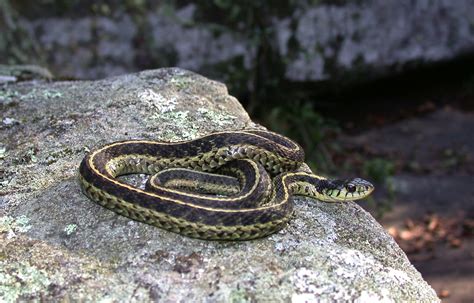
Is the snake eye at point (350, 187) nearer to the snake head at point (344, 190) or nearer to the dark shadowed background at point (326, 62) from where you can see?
the snake head at point (344, 190)

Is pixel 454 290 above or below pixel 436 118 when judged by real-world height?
below

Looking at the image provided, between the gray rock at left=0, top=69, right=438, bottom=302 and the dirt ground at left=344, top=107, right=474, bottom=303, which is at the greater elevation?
the gray rock at left=0, top=69, right=438, bottom=302

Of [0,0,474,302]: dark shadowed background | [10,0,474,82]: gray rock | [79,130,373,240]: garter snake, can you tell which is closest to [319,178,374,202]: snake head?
[79,130,373,240]: garter snake

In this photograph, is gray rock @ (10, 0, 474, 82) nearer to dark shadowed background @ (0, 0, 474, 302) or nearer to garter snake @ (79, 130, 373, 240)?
dark shadowed background @ (0, 0, 474, 302)

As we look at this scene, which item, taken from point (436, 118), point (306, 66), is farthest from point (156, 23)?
point (436, 118)

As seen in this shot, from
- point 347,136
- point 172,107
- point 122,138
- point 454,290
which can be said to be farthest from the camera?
point 347,136

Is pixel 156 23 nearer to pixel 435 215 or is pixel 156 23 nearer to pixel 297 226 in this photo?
pixel 435 215
